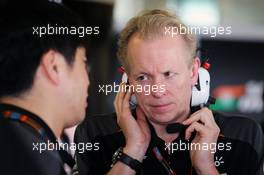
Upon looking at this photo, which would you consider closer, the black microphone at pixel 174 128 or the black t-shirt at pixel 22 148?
the black t-shirt at pixel 22 148

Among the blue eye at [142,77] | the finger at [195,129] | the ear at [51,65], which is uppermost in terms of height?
the ear at [51,65]

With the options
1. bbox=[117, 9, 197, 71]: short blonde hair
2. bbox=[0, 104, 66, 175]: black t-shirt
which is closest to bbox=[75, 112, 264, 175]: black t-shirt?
bbox=[0, 104, 66, 175]: black t-shirt

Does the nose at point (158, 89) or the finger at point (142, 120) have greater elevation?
the nose at point (158, 89)

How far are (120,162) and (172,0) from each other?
548 mm

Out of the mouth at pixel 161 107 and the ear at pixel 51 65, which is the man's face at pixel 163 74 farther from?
the ear at pixel 51 65

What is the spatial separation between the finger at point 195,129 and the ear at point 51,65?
1.42ft

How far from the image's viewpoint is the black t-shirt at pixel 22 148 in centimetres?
143

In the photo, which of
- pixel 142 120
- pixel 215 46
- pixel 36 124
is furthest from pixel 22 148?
pixel 215 46

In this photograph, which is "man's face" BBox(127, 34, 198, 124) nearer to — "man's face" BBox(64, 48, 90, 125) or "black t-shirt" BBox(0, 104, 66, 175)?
"man's face" BBox(64, 48, 90, 125)

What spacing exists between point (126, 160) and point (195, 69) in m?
0.35

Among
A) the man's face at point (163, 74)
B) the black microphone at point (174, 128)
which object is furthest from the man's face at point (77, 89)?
the black microphone at point (174, 128)

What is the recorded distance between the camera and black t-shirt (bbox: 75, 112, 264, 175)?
1522 millimetres

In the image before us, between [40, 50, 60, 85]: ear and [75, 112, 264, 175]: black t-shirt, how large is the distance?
0.17 metres

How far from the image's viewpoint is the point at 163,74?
1.49m
